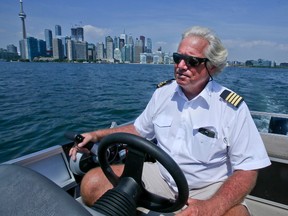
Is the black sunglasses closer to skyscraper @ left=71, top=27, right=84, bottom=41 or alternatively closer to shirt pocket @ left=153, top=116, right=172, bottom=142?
shirt pocket @ left=153, top=116, right=172, bottom=142

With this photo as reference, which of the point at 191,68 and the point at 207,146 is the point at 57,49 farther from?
the point at 207,146

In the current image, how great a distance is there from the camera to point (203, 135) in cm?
168

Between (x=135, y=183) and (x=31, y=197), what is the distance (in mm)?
532

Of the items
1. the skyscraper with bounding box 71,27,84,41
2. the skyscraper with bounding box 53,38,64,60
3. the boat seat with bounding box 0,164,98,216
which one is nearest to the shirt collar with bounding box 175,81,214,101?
the boat seat with bounding box 0,164,98,216

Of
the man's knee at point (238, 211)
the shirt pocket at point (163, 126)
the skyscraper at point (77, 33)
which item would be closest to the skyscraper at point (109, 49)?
the skyscraper at point (77, 33)

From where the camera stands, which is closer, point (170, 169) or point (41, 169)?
point (170, 169)

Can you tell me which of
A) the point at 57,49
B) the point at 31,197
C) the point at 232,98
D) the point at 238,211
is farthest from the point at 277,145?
the point at 57,49

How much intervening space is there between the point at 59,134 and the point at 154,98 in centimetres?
493

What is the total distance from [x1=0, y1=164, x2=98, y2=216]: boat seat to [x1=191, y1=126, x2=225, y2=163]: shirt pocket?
97 cm

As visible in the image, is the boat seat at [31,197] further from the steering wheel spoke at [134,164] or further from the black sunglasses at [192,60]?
the black sunglasses at [192,60]

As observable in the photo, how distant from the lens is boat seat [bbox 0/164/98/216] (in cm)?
83

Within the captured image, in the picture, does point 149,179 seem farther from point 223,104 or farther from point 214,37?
point 214,37

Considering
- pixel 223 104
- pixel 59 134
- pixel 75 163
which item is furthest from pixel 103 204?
pixel 59 134

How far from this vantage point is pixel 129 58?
311 ft
